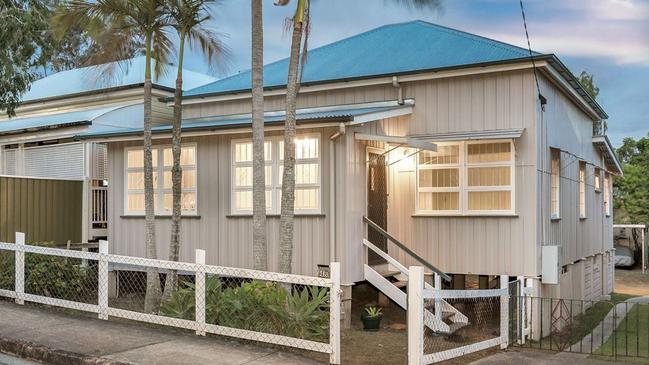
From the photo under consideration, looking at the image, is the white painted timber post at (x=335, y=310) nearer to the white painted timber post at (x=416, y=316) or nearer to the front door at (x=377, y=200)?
the white painted timber post at (x=416, y=316)

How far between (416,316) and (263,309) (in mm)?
2141

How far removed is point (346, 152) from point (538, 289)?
4.50m

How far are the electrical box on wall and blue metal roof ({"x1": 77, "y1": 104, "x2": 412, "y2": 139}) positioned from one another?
152 inches

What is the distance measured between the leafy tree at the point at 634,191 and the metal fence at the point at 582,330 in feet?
58.8

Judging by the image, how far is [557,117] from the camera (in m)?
14.1

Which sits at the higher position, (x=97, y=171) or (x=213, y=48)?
(x=213, y=48)

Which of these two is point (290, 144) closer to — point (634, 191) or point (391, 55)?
point (391, 55)

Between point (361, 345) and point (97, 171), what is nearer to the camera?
point (361, 345)

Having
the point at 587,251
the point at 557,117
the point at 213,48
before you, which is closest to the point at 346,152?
the point at 213,48

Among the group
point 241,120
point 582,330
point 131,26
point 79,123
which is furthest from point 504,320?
point 79,123

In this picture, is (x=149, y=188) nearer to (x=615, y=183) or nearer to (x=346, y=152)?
(x=346, y=152)

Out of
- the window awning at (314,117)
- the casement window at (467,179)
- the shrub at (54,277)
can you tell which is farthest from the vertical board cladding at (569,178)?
the shrub at (54,277)

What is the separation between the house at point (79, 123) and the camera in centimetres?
1575

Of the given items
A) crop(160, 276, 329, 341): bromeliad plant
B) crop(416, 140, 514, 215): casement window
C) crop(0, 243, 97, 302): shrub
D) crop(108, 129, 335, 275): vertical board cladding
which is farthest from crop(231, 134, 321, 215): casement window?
crop(160, 276, 329, 341): bromeliad plant
